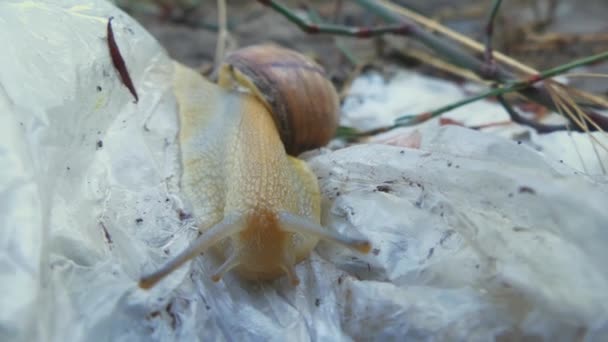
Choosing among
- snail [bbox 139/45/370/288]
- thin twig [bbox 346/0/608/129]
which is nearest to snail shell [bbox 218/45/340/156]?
snail [bbox 139/45/370/288]

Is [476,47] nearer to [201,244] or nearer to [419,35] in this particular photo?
[419,35]

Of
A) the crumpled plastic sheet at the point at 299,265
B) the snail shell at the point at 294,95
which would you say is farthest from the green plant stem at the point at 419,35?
the crumpled plastic sheet at the point at 299,265

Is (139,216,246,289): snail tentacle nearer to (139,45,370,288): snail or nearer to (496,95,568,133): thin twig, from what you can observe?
(139,45,370,288): snail

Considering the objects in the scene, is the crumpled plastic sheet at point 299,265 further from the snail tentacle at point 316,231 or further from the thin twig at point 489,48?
the thin twig at point 489,48

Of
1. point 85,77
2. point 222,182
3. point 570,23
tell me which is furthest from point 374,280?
point 570,23

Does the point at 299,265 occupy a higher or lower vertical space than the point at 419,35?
lower

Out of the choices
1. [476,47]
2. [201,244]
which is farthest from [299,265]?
[476,47]
